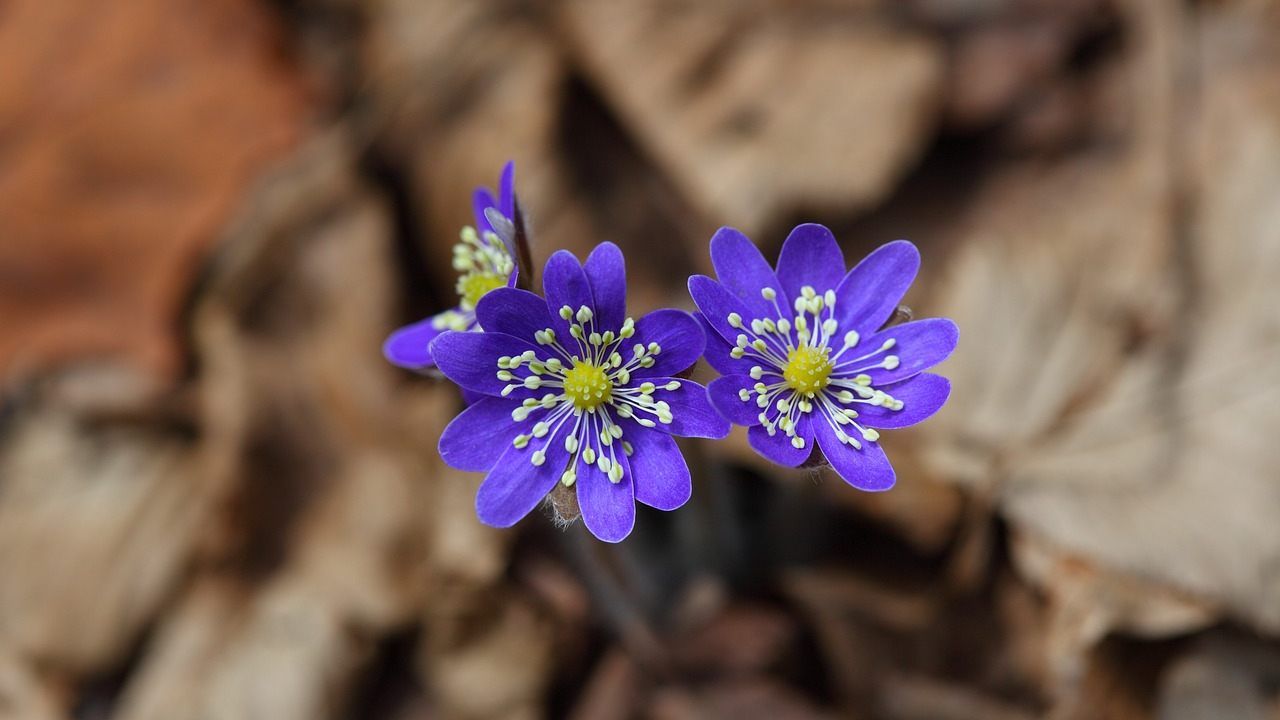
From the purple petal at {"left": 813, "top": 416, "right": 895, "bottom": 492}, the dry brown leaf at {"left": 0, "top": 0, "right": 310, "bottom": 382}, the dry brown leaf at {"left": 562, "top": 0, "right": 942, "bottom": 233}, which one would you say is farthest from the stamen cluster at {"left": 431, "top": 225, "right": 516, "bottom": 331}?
the dry brown leaf at {"left": 0, "top": 0, "right": 310, "bottom": 382}

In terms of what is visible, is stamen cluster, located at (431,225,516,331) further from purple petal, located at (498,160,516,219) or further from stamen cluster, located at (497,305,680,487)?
stamen cluster, located at (497,305,680,487)

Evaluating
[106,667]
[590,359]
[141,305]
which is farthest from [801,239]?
[141,305]

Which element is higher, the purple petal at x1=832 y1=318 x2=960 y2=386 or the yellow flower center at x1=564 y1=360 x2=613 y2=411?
the purple petal at x1=832 y1=318 x2=960 y2=386

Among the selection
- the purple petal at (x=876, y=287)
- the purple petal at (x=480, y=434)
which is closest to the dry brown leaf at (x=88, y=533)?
the purple petal at (x=480, y=434)

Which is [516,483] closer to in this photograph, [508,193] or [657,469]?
[657,469]

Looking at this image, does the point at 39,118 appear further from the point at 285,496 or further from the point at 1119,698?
the point at 1119,698
